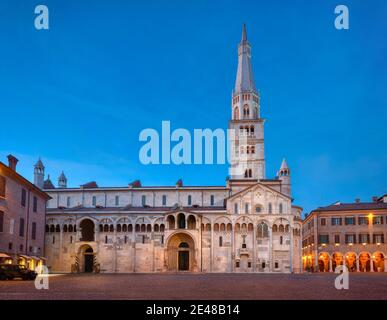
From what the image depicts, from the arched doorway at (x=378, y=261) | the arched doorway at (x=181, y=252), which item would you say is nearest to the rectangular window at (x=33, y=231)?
the arched doorway at (x=181, y=252)

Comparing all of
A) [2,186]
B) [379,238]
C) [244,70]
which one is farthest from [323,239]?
[2,186]

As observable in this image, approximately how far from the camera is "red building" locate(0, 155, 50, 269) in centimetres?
4316

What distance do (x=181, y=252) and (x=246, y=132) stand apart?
25412 millimetres

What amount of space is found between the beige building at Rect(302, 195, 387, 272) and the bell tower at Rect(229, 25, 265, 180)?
13877mm

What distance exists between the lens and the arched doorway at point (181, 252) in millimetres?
75062

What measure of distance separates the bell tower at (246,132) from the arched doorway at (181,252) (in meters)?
17.0

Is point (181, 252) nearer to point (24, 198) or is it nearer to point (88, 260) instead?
point (88, 260)

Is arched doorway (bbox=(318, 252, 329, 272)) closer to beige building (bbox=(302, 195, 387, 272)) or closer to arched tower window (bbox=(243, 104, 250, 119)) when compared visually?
beige building (bbox=(302, 195, 387, 272))

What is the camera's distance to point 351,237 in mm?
83438

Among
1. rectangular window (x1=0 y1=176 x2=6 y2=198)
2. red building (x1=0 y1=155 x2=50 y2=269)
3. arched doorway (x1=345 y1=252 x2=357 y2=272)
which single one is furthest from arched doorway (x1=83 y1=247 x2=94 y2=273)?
arched doorway (x1=345 y1=252 x2=357 y2=272)
